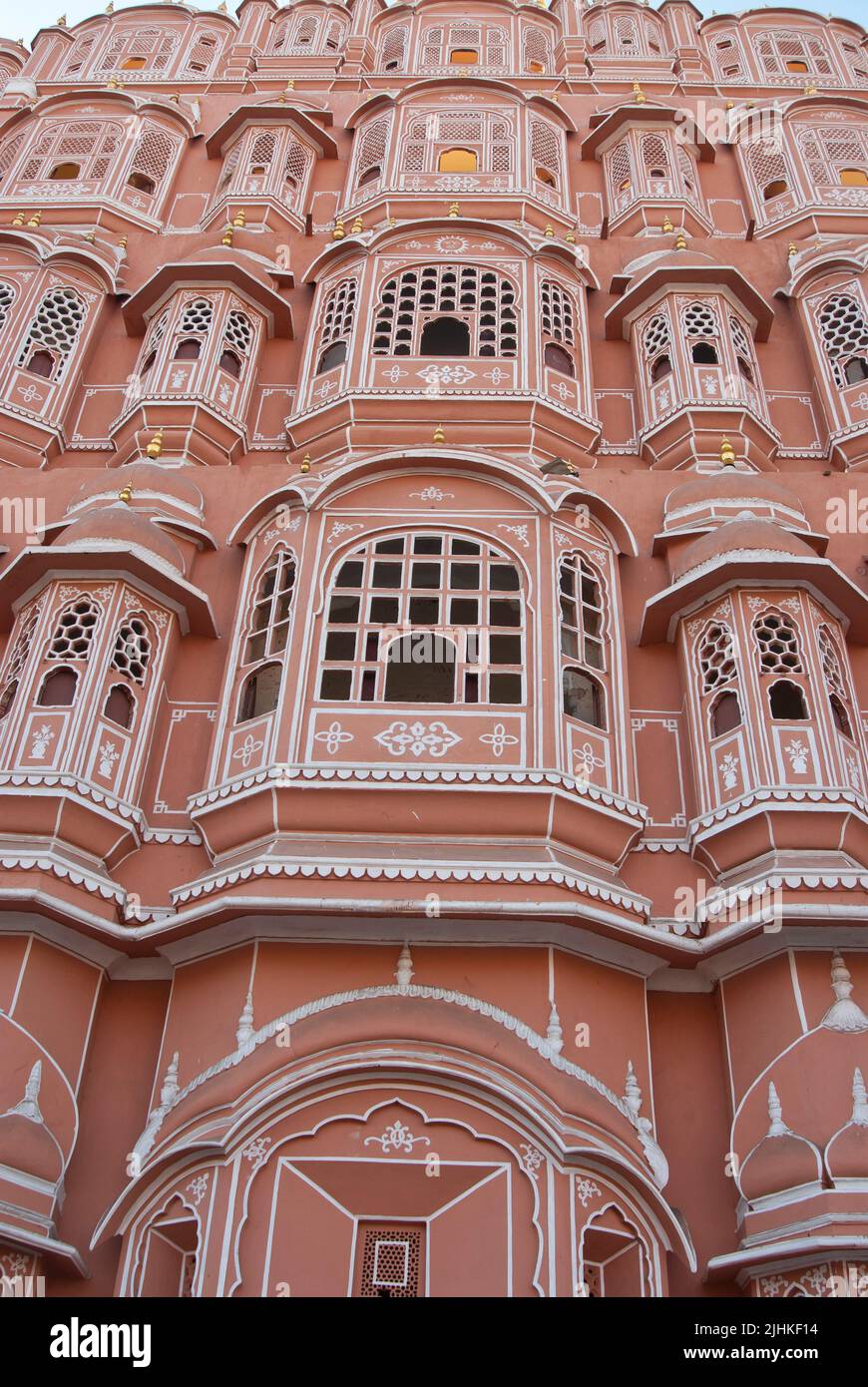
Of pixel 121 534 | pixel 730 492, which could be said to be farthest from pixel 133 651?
pixel 730 492

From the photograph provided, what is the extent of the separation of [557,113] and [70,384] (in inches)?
385

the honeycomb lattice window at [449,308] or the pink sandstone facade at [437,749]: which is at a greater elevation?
the honeycomb lattice window at [449,308]

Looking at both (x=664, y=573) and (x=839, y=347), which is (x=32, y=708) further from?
(x=839, y=347)

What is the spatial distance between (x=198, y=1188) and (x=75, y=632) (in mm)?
5135

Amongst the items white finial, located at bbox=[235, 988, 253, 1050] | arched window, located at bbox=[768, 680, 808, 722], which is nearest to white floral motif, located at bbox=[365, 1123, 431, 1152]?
white finial, located at bbox=[235, 988, 253, 1050]

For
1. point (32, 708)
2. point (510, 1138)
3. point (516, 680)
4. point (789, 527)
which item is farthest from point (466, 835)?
point (789, 527)

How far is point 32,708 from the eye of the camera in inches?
454

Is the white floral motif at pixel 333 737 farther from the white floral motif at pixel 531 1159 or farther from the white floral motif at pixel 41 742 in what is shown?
the white floral motif at pixel 531 1159

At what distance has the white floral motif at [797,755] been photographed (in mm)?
10992

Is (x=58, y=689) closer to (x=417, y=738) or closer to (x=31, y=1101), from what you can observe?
(x=417, y=738)

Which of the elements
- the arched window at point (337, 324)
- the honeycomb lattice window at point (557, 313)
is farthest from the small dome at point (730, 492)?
the arched window at point (337, 324)

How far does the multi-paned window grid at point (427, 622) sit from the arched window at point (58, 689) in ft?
7.05

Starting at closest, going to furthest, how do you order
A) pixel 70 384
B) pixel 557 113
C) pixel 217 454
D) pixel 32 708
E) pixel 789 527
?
1. pixel 32 708
2. pixel 789 527
3. pixel 217 454
4. pixel 70 384
5. pixel 557 113

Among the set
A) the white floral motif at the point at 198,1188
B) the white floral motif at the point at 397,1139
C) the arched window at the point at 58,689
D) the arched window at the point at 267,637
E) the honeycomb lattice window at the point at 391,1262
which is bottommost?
the honeycomb lattice window at the point at 391,1262
